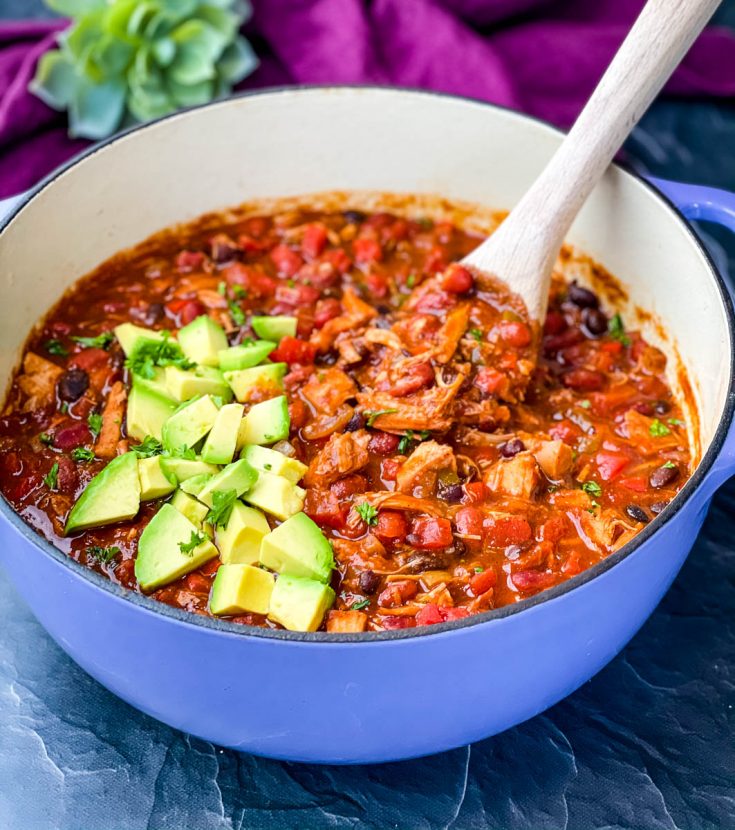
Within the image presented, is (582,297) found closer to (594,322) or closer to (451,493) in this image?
(594,322)

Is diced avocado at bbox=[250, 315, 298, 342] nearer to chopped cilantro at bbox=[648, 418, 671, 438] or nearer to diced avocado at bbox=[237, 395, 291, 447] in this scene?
diced avocado at bbox=[237, 395, 291, 447]

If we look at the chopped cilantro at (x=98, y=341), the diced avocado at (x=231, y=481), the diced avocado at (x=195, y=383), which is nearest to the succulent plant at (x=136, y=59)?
the chopped cilantro at (x=98, y=341)

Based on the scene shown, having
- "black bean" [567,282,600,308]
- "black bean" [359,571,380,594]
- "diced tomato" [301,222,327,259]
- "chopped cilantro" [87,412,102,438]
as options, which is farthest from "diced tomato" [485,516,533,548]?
"diced tomato" [301,222,327,259]

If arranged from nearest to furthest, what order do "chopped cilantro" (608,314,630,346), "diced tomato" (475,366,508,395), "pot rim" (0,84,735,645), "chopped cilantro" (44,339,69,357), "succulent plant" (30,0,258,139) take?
"pot rim" (0,84,735,645) < "diced tomato" (475,366,508,395) < "chopped cilantro" (44,339,69,357) < "chopped cilantro" (608,314,630,346) < "succulent plant" (30,0,258,139)

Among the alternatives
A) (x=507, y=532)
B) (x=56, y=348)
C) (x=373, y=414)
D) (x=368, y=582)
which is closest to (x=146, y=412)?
(x=56, y=348)

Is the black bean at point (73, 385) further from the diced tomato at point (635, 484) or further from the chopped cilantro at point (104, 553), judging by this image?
the diced tomato at point (635, 484)

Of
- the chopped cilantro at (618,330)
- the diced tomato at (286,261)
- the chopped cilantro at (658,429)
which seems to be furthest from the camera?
the diced tomato at (286,261)
